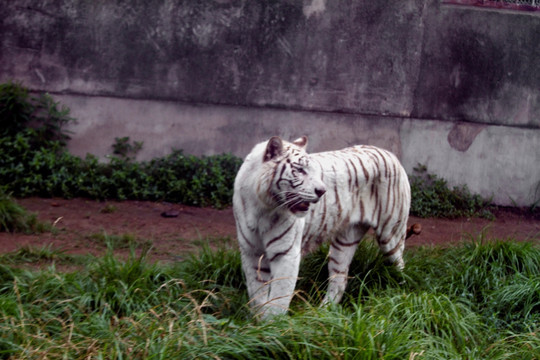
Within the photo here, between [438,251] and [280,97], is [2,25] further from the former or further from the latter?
[438,251]

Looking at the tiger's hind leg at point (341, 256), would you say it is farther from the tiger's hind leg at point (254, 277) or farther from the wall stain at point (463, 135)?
the wall stain at point (463, 135)

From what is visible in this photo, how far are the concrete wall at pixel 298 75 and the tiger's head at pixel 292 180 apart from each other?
389cm

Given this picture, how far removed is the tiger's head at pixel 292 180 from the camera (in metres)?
3.87

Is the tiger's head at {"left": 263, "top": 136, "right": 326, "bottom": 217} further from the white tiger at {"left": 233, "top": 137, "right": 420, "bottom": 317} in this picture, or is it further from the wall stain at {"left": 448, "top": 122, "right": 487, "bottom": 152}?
the wall stain at {"left": 448, "top": 122, "right": 487, "bottom": 152}

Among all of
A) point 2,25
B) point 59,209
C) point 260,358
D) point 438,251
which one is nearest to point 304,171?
point 260,358

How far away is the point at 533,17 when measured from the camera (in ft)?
27.1

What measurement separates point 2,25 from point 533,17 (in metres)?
6.47

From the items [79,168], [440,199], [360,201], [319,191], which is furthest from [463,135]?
[319,191]

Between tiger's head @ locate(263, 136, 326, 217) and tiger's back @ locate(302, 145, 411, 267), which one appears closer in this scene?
tiger's head @ locate(263, 136, 326, 217)

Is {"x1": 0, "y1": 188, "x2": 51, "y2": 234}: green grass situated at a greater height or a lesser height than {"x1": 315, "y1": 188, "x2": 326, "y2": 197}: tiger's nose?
lesser

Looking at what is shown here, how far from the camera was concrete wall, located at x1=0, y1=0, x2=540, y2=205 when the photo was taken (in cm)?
755

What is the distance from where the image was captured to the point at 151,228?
6461 millimetres

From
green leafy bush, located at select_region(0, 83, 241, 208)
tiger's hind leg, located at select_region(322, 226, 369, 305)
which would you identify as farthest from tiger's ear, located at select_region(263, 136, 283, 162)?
green leafy bush, located at select_region(0, 83, 241, 208)

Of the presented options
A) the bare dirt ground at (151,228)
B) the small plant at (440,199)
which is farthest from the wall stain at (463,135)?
the bare dirt ground at (151,228)
